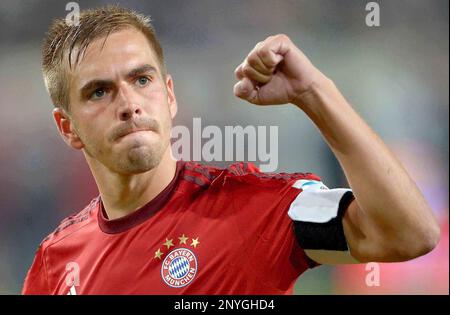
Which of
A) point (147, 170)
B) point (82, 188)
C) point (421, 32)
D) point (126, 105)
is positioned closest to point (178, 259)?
point (147, 170)

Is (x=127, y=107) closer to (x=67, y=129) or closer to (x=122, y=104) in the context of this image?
(x=122, y=104)

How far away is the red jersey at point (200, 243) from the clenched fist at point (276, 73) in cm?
47

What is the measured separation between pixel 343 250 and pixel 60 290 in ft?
3.58

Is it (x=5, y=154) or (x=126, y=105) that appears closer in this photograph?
(x=126, y=105)

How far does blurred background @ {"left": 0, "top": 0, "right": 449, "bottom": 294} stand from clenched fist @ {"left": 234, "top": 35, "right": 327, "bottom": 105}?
125 inches

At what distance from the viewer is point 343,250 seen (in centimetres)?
175

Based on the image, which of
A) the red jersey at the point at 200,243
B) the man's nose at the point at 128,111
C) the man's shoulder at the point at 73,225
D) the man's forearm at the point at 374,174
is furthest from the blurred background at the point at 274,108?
the man's forearm at the point at 374,174

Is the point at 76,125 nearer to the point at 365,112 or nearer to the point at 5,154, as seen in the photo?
the point at 5,154

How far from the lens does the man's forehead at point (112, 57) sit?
214 cm

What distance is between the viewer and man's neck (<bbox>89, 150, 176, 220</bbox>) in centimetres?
225

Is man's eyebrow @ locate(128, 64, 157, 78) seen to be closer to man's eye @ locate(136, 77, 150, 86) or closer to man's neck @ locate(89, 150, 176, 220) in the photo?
man's eye @ locate(136, 77, 150, 86)

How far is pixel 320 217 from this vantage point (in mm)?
1764

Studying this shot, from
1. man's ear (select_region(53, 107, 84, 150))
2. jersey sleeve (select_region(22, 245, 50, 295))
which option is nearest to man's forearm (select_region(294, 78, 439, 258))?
man's ear (select_region(53, 107, 84, 150))

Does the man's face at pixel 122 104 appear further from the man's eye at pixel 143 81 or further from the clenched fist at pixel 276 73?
the clenched fist at pixel 276 73
